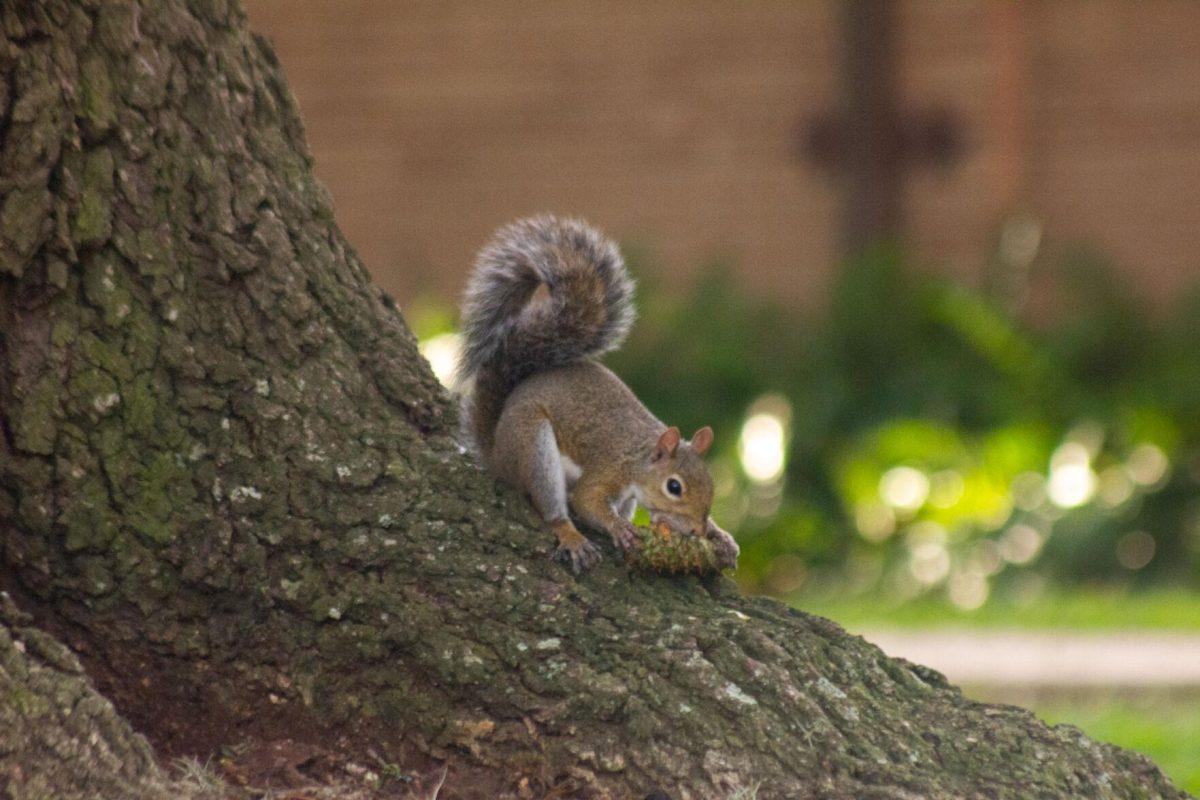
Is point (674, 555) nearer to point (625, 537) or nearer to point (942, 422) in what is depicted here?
point (625, 537)

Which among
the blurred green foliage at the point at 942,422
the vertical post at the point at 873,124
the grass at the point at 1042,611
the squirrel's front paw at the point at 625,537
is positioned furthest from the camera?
the vertical post at the point at 873,124

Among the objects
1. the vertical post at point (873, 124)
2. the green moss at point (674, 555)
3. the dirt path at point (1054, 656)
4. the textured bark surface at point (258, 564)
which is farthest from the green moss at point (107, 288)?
the vertical post at point (873, 124)

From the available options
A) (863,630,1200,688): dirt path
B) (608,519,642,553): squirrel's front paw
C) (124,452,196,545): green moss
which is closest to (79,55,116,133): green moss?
(124,452,196,545): green moss

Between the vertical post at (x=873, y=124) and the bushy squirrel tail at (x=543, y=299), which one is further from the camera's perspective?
the vertical post at (x=873, y=124)

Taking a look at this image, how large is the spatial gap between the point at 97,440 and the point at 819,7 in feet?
17.0

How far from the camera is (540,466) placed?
8.54 feet

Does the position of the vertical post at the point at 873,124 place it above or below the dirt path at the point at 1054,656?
above

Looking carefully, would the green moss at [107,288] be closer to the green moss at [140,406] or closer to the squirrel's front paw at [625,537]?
the green moss at [140,406]

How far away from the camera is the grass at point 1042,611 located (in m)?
4.88

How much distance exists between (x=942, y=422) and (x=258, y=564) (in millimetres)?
4478

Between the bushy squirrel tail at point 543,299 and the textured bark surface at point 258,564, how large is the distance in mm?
652

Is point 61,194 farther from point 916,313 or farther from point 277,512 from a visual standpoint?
A: point 916,313

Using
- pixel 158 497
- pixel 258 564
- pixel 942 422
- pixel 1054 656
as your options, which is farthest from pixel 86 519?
pixel 942 422

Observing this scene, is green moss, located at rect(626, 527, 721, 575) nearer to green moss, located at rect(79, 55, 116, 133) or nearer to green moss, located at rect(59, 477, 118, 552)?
green moss, located at rect(59, 477, 118, 552)
